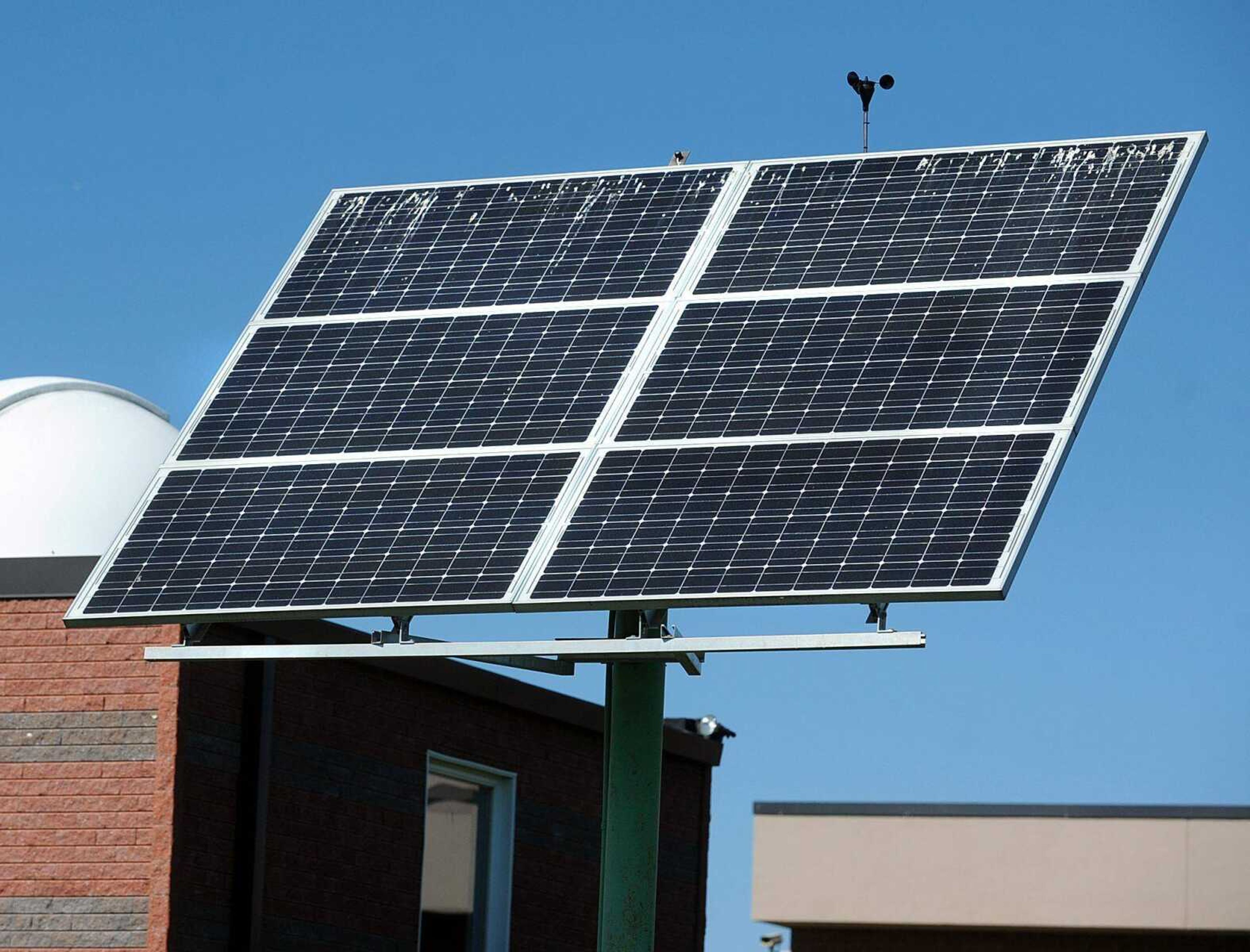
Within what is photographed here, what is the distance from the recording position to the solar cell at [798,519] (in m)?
12.3

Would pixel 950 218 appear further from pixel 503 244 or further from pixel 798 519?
pixel 503 244

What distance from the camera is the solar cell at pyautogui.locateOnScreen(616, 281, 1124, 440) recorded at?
13.2 m

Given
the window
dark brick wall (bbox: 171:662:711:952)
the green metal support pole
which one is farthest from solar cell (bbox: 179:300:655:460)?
the window

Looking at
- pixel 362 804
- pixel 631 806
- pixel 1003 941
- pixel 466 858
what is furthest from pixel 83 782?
pixel 1003 941

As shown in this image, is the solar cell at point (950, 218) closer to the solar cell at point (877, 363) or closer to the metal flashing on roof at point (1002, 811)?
the solar cell at point (877, 363)

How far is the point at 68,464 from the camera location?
20.4 meters

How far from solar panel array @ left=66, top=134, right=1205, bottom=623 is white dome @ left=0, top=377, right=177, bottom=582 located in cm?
467

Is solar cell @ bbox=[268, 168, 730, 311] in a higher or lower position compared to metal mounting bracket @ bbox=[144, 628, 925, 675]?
higher

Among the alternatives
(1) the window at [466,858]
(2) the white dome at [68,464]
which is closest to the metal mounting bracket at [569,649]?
(2) the white dome at [68,464]

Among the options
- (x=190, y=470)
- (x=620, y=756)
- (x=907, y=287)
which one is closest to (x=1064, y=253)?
(x=907, y=287)

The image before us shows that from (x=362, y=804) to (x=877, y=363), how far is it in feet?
25.6

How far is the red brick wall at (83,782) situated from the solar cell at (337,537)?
10.8 ft

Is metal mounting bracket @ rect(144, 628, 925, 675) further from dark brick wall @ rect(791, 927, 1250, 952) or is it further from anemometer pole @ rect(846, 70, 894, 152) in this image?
dark brick wall @ rect(791, 927, 1250, 952)

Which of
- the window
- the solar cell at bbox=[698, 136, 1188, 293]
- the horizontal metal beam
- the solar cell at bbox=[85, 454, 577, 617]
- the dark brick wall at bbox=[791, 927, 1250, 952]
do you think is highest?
the solar cell at bbox=[698, 136, 1188, 293]
